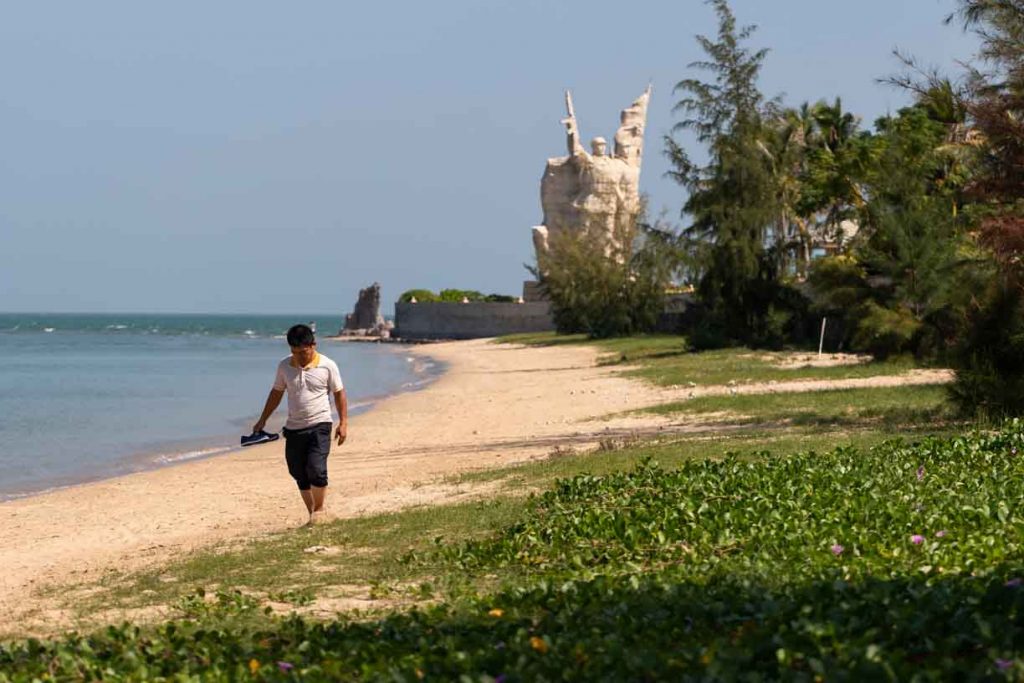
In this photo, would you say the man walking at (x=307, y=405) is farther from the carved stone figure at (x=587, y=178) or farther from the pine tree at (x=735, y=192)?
the carved stone figure at (x=587, y=178)

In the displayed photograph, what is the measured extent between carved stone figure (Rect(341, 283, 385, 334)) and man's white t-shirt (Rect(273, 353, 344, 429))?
339 ft

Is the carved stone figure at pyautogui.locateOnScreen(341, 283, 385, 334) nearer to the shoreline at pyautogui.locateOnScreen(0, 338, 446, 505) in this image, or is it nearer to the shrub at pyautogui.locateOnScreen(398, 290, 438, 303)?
the shrub at pyautogui.locateOnScreen(398, 290, 438, 303)

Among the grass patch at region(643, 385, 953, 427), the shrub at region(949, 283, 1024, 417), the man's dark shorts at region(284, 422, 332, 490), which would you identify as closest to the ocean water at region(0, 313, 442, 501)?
the man's dark shorts at region(284, 422, 332, 490)

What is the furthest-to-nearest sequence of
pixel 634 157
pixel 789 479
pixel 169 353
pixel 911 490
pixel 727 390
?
pixel 634 157, pixel 169 353, pixel 727 390, pixel 789 479, pixel 911 490

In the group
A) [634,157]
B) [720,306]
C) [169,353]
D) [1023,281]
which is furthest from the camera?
[634,157]

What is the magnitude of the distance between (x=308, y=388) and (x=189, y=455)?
40.2 feet

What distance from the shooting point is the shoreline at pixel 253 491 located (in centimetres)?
1213

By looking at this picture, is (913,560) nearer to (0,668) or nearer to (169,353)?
(0,668)

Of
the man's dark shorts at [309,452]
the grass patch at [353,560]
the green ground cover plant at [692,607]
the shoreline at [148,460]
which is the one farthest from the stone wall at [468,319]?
the green ground cover plant at [692,607]

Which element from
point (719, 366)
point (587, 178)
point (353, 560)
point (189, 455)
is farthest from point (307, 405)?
point (587, 178)

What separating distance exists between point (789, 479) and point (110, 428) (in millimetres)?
21334

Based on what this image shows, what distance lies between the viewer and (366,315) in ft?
396

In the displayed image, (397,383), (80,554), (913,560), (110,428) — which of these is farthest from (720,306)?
(913,560)

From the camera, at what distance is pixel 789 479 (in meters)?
11.0
